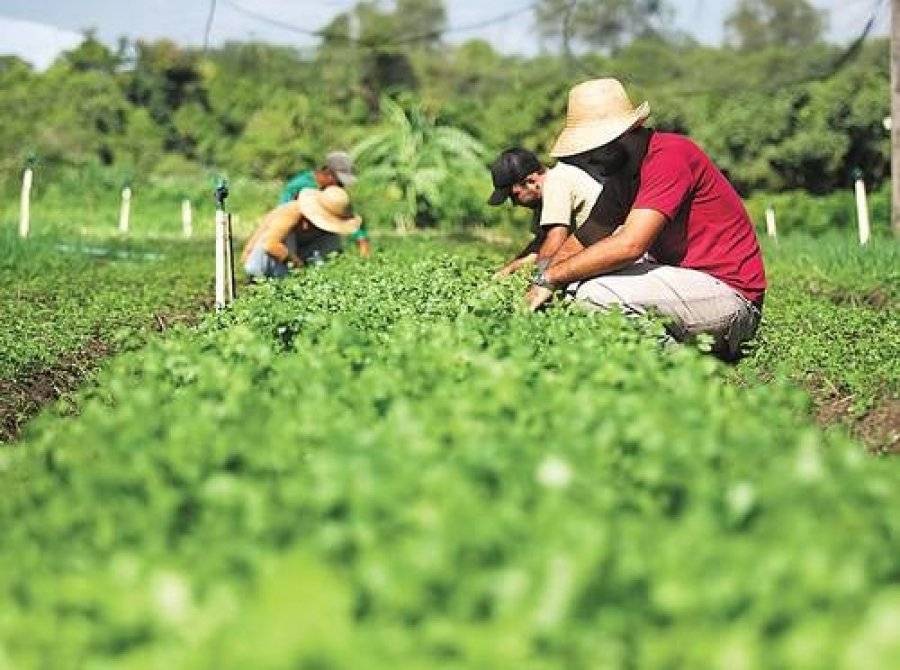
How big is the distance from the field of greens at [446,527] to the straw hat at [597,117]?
2.79m

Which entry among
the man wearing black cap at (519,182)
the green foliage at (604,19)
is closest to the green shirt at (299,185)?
the man wearing black cap at (519,182)

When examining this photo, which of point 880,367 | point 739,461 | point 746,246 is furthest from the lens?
point 746,246

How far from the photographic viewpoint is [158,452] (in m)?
2.98

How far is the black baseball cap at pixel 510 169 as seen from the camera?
8094 mm

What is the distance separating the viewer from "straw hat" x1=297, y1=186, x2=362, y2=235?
11.9 m

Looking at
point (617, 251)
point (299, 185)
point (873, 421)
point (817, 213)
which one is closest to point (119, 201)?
point (817, 213)

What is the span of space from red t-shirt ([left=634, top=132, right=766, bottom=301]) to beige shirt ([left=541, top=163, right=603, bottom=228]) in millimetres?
685

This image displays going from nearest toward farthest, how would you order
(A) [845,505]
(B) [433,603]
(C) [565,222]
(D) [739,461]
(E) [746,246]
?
(B) [433,603] → (A) [845,505] → (D) [739,461] → (E) [746,246] → (C) [565,222]

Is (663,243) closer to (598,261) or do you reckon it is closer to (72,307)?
(598,261)

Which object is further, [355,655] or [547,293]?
[547,293]

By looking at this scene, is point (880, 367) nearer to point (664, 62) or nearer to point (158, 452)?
point (158, 452)

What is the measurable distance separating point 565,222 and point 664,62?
2256 cm

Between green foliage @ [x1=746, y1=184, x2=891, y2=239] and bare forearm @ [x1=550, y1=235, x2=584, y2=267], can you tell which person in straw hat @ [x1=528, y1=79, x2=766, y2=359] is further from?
green foliage @ [x1=746, y1=184, x2=891, y2=239]

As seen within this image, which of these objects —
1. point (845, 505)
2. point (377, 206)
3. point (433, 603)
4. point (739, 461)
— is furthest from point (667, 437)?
point (377, 206)
